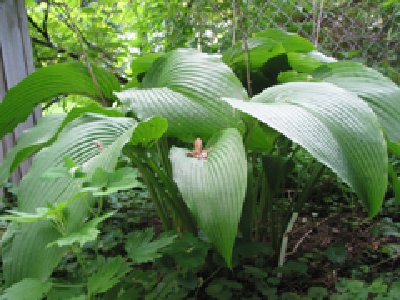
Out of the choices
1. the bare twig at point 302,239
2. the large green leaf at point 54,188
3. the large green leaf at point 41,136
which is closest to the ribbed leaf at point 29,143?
the large green leaf at point 41,136

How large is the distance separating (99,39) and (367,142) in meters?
2.39

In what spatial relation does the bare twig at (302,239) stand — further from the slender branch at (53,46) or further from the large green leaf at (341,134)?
the slender branch at (53,46)

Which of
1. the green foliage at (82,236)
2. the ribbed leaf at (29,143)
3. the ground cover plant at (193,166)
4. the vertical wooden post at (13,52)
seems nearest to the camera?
the green foliage at (82,236)

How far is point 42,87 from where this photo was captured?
1.27 m

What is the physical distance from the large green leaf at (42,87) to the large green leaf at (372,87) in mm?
676

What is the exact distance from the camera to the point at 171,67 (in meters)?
1.12

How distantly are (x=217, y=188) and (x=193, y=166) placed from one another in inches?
3.1

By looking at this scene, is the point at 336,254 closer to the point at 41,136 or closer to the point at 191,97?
the point at 191,97

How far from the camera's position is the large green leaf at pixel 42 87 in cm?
124

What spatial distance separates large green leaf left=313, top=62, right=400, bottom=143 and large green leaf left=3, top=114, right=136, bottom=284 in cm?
59

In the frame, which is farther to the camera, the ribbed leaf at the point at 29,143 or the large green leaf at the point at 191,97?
the ribbed leaf at the point at 29,143

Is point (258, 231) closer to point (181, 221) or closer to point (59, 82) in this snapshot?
point (181, 221)

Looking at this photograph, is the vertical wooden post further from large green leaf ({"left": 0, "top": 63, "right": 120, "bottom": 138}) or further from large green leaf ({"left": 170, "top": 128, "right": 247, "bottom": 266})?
large green leaf ({"left": 170, "top": 128, "right": 247, "bottom": 266})

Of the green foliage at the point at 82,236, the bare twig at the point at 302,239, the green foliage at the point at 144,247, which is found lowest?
the bare twig at the point at 302,239
